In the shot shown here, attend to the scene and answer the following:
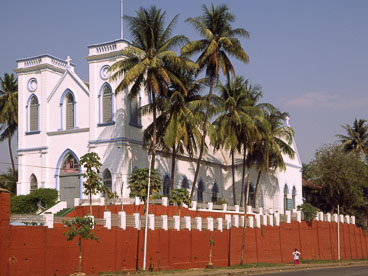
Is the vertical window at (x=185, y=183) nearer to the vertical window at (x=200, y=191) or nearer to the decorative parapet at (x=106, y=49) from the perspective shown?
the vertical window at (x=200, y=191)

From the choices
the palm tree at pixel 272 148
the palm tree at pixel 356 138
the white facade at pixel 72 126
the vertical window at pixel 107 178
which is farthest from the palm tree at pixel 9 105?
the palm tree at pixel 356 138

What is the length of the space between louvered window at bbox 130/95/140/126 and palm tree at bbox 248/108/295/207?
11708 mm

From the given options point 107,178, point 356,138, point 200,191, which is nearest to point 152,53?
point 107,178

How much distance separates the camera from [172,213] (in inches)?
1300

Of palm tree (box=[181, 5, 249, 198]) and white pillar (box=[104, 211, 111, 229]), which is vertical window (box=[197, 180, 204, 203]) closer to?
palm tree (box=[181, 5, 249, 198])

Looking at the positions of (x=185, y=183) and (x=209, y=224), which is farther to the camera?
(x=185, y=183)

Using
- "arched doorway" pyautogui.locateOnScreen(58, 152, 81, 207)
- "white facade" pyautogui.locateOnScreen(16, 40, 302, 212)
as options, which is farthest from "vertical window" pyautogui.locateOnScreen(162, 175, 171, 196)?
"arched doorway" pyautogui.locateOnScreen(58, 152, 81, 207)

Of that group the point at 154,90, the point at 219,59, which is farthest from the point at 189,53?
the point at 154,90

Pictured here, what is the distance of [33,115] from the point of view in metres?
42.8

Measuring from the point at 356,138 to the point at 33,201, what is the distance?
147 ft

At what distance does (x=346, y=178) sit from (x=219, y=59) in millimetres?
23268

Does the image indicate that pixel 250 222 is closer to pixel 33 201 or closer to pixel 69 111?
pixel 33 201

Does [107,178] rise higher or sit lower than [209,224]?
higher

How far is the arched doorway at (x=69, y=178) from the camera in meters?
39.8
